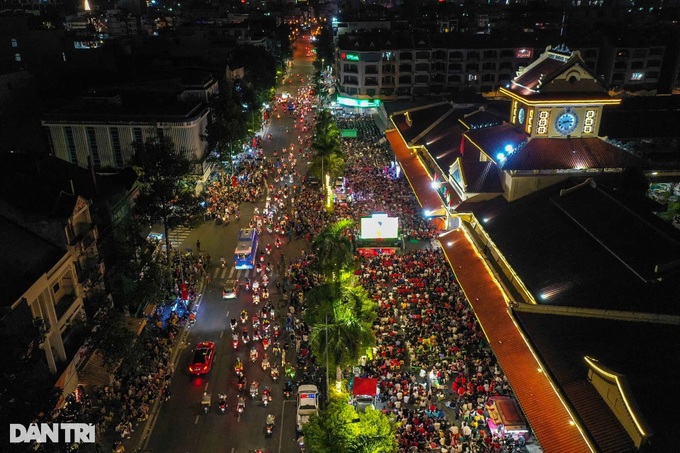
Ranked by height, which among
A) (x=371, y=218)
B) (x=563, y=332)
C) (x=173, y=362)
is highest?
(x=563, y=332)

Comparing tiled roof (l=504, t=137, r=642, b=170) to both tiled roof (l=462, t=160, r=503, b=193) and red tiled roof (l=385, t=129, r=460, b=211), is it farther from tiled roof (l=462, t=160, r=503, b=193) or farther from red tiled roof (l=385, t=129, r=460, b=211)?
red tiled roof (l=385, t=129, r=460, b=211)

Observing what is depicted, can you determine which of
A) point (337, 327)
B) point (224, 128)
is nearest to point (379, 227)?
point (337, 327)

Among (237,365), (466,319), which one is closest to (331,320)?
(237,365)

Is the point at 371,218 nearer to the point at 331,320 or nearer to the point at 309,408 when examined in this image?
the point at 331,320

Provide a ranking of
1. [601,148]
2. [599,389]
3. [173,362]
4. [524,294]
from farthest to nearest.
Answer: [601,148]
[173,362]
[524,294]
[599,389]

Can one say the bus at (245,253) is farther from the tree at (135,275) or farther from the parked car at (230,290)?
the tree at (135,275)

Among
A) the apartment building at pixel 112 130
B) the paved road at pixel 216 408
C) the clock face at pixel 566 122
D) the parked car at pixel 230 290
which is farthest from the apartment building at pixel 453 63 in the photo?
the parked car at pixel 230 290
